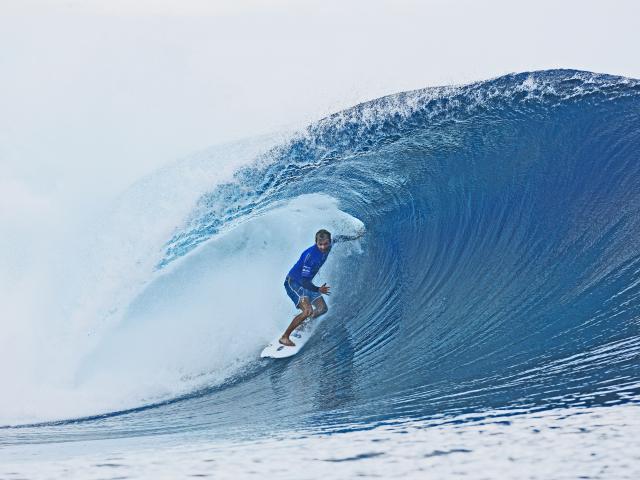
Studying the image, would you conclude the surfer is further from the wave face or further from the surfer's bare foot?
the wave face

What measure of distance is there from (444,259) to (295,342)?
1.94 meters

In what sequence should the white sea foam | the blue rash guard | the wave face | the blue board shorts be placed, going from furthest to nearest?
1. the blue board shorts
2. the blue rash guard
3. the wave face
4. the white sea foam

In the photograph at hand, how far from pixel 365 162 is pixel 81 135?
6060 millimetres

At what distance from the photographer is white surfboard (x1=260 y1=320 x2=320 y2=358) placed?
24.0 feet

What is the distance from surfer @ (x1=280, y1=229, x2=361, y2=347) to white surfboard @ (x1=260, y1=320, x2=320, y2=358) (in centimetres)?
6

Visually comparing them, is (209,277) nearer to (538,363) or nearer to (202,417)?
(202,417)

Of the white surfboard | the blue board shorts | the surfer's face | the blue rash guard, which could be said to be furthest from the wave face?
the surfer's face

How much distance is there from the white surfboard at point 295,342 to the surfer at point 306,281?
0.20ft

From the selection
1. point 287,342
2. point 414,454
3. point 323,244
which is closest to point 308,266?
point 323,244

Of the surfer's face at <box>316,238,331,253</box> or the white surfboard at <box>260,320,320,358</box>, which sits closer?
the surfer's face at <box>316,238,331,253</box>

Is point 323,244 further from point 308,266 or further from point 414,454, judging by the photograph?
point 414,454

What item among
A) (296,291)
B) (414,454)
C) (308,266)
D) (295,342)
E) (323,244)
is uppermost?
(323,244)

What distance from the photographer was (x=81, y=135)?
13469mm

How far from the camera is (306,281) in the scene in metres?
7.25
